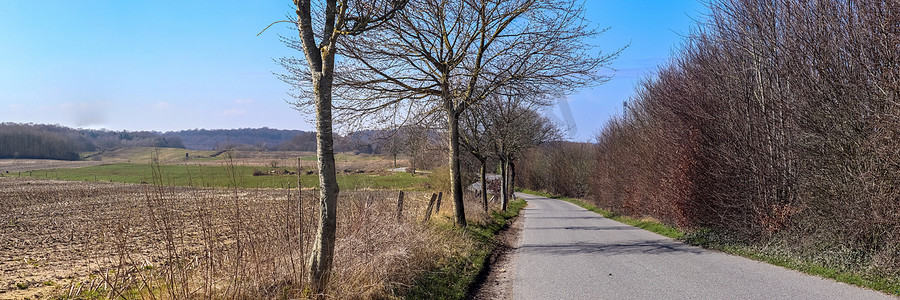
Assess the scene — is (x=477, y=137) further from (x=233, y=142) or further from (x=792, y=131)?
(x=233, y=142)

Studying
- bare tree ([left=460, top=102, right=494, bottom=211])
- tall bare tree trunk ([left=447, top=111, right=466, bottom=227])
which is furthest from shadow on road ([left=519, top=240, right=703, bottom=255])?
bare tree ([left=460, top=102, right=494, bottom=211])

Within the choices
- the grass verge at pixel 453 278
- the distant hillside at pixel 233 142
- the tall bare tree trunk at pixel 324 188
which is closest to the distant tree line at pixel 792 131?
the grass verge at pixel 453 278

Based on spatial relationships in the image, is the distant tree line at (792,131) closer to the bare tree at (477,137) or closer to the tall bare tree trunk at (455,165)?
the tall bare tree trunk at (455,165)

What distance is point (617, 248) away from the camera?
11688mm

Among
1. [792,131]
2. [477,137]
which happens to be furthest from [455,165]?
[477,137]

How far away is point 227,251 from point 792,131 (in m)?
10.1

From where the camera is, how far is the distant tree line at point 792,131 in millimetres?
7590

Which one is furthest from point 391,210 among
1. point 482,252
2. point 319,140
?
point 319,140

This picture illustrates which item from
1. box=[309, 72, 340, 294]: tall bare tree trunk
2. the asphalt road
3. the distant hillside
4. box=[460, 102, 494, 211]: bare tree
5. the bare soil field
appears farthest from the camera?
box=[460, 102, 494, 211]: bare tree

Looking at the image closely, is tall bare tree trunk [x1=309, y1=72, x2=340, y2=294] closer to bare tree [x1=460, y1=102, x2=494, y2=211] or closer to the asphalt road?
the asphalt road

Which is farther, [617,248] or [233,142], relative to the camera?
[617,248]

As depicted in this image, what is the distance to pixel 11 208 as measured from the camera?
22094 millimetres

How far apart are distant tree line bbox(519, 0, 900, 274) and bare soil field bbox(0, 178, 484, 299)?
637cm

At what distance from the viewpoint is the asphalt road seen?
21.4ft
